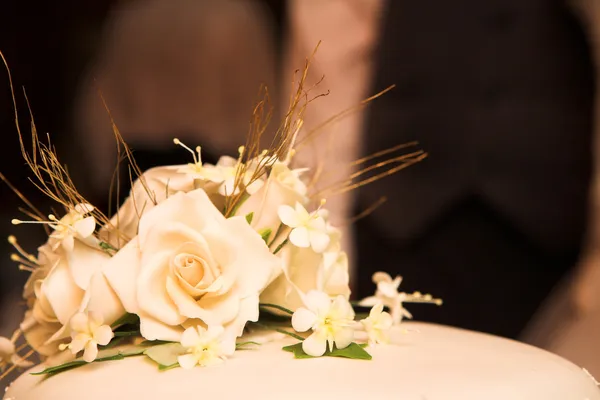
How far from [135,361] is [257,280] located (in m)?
0.15

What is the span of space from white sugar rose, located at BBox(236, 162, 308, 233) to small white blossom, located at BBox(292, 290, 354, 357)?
0.38ft

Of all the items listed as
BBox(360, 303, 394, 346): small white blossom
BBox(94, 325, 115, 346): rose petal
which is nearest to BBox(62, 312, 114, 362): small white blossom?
BBox(94, 325, 115, 346): rose petal

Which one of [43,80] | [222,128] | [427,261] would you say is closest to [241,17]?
[222,128]

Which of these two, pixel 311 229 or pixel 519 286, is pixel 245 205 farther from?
pixel 519 286

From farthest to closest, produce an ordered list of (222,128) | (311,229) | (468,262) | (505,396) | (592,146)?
(222,128), (468,262), (592,146), (311,229), (505,396)

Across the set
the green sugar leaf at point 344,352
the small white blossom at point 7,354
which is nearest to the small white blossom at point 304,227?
the green sugar leaf at point 344,352

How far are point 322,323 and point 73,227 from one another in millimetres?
282

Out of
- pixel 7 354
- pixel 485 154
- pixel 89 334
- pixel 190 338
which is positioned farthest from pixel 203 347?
pixel 485 154

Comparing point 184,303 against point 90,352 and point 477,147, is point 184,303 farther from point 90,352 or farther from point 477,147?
point 477,147

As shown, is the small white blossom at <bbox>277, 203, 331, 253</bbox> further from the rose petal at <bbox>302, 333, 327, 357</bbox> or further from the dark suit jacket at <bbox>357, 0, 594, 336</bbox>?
the dark suit jacket at <bbox>357, 0, 594, 336</bbox>

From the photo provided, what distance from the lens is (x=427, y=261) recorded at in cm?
215

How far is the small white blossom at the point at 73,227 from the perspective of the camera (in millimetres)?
804

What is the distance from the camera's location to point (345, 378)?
0.70m

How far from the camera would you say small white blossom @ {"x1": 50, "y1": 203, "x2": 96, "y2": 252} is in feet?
2.64
